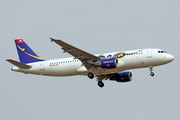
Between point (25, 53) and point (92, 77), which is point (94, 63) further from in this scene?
point (25, 53)

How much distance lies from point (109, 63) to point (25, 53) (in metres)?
15.1

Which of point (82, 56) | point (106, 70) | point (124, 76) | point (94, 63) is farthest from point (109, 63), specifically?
point (124, 76)

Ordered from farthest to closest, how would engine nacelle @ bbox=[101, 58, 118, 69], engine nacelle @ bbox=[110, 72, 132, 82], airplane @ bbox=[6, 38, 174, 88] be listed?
engine nacelle @ bbox=[110, 72, 132, 82]
airplane @ bbox=[6, 38, 174, 88]
engine nacelle @ bbox=[101, 58, 118, 69]

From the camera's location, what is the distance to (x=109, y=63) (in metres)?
41.2

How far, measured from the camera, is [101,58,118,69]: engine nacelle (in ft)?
135

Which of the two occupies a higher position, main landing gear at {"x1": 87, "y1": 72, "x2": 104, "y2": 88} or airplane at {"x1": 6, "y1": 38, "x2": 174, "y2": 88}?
airplane at {"x1": 6, "y1": 38, "x2": 174, "y2": 88}

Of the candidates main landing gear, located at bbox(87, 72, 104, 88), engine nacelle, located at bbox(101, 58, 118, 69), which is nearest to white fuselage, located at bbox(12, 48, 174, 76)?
main landing gear, located at bbox(87, 72, 104, 88)

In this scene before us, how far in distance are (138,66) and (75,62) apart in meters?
9.26

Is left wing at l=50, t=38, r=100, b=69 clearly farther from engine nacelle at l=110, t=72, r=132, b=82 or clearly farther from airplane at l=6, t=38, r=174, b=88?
engine nacelle at l=110, t=72, r=132, b=82

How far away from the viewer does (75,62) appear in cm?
4434

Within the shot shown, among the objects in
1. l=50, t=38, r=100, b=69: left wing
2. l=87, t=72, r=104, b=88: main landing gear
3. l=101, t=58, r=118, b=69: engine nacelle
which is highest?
l=50, t=38, r=100, b=69: left wing

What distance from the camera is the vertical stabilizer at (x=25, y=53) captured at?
47.9m

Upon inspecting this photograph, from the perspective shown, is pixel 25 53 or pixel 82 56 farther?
pixel 25 53

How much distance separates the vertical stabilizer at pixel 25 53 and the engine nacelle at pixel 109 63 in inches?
447
